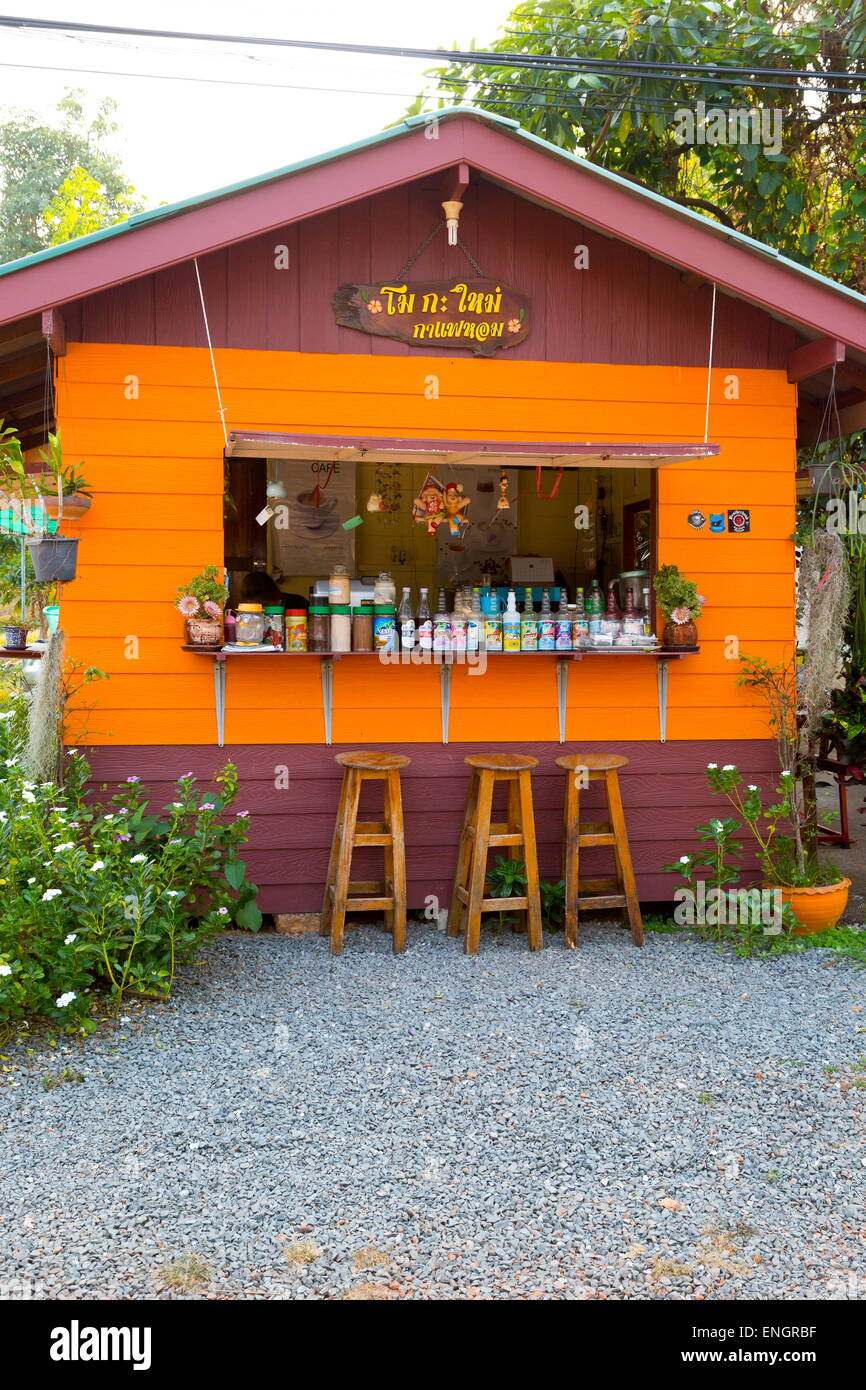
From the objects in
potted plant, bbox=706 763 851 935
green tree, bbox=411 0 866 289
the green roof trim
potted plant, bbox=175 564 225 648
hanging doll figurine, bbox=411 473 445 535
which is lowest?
potted plant, bbox=706 763 851 935

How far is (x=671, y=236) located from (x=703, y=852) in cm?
303

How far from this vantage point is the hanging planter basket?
197 inches

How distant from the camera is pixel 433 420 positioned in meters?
5.82

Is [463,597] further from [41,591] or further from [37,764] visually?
[41,591]

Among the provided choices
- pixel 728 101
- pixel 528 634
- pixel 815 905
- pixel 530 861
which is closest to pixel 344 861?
pixel 530 861

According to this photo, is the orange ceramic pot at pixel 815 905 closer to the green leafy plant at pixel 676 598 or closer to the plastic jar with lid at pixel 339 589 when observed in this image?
the green leafy plant at pixel 676 598

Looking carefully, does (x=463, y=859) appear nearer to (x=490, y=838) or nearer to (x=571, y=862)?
(x=490, y=838)

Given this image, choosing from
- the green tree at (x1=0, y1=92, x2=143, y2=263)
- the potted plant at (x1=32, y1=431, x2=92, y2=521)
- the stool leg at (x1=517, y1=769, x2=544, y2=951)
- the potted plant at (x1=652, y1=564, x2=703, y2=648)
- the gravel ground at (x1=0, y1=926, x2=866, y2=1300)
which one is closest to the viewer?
the gravel ground at (x1=0, y1=926, x2=866, y2=1300)

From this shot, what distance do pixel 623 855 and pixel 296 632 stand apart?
1.94 meters

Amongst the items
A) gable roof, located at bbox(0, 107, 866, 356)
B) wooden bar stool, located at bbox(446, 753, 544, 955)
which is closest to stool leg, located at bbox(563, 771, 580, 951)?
wooden bar stool, located at bbox(446, 753, 544, 955)

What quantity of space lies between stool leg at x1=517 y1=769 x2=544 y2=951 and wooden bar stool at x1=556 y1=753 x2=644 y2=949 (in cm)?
18

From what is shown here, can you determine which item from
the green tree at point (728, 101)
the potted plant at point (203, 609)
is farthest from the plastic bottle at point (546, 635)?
the green tree at point (728, 101)

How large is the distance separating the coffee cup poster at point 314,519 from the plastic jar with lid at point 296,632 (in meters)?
3.14

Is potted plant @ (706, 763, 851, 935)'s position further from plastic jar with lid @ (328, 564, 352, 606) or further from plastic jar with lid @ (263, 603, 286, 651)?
plastic jar with lid @ (263, 603, 286, 651)
